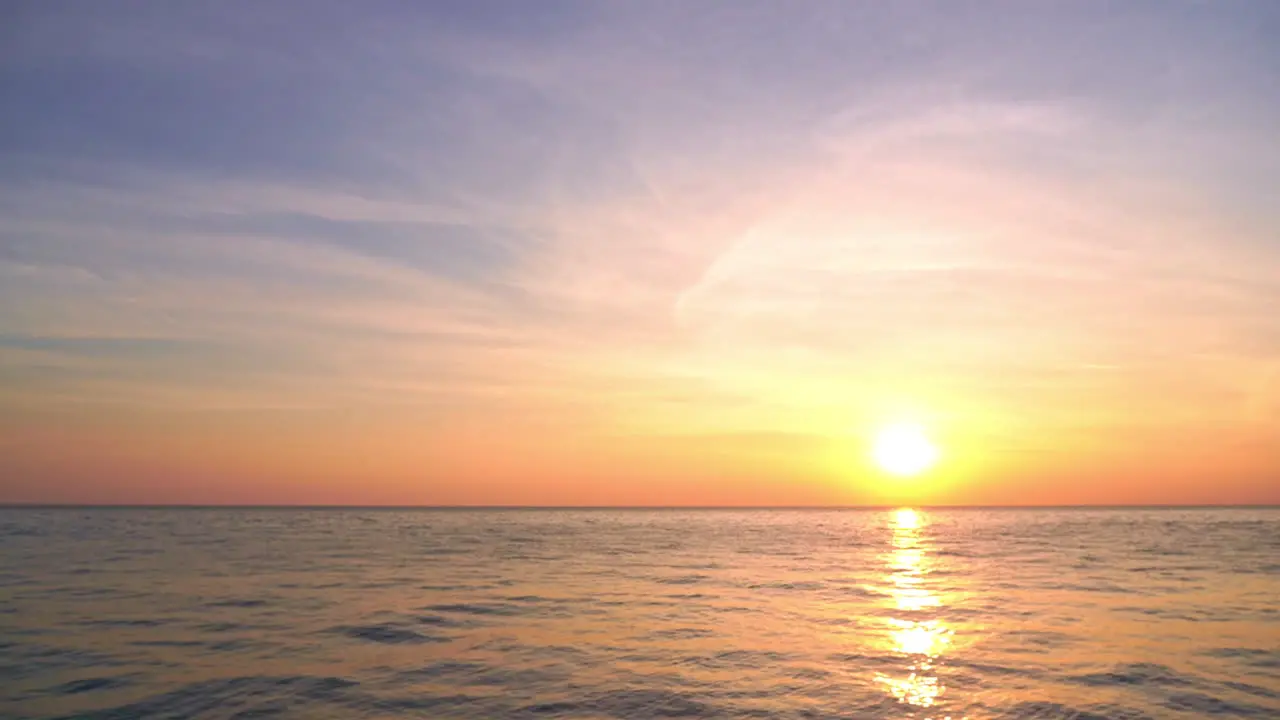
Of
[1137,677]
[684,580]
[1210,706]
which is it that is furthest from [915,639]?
[684,580]

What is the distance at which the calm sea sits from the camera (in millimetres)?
17906

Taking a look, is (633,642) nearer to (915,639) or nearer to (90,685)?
(915,639)

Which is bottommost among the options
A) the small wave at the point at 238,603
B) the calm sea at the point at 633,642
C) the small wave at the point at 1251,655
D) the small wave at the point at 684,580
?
the small wave at the point at 684,580

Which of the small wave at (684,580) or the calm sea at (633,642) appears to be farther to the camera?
the small wave at (684,580)

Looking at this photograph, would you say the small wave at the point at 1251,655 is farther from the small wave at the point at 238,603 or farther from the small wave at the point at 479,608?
the small wave at the point at 238,603

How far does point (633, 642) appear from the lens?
24.7 metres

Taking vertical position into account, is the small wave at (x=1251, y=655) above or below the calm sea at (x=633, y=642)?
above

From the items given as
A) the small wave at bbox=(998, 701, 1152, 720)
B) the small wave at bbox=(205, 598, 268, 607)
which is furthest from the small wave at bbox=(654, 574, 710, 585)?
the small wave at bbox=(998, 701, 1152, 720)

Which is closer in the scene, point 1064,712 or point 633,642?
point 1064,712

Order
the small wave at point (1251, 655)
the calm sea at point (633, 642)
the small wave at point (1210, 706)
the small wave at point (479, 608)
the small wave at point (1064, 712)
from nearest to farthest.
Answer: the small wave at point (1064, 712) → the small wave at point (1210, 706) → the calm sea at point (633, 642) → the small wave at point (1251, 655) → the small wave at point (479, 608)

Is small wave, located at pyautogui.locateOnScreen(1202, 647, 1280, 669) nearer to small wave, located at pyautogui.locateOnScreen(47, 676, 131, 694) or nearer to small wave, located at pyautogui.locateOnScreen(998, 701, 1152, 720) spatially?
small wave, located at pyautogui.locateOnScreen(998, 701, 1152, 720)

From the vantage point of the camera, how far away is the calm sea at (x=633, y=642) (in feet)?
58.7

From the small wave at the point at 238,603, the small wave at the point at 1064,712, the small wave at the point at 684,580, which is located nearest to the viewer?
the small wave at the point at 1064,712

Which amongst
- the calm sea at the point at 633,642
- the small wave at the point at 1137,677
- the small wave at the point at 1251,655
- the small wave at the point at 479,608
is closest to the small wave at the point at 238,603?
the calm sea at the point at 633,642
